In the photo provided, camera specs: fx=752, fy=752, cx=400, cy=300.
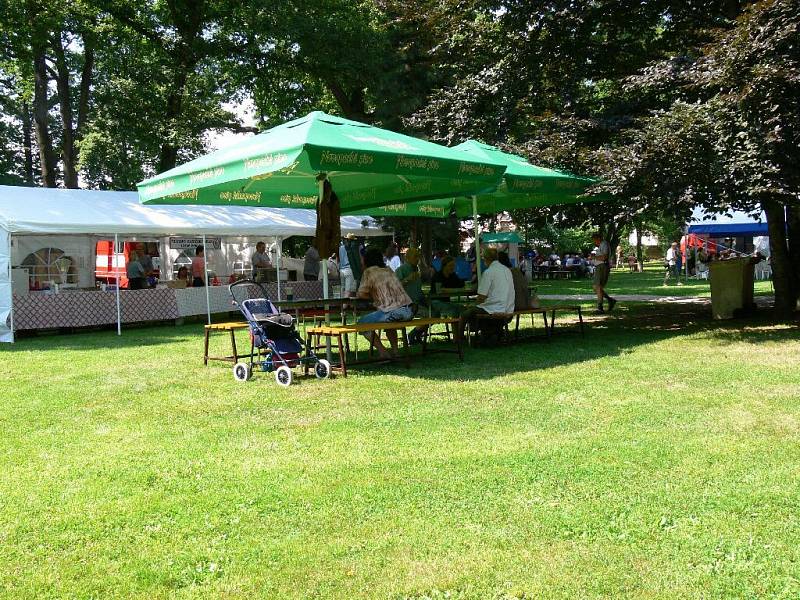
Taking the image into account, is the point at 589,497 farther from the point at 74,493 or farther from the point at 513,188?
the point at 513,188

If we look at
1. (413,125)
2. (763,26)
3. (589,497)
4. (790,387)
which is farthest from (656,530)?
(413,125)

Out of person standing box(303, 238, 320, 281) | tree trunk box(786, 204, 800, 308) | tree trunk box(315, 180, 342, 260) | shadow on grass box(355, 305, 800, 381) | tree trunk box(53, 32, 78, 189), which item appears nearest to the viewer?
shadow on grass box(355, 305, 800, 381)

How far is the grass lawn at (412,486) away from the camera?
10.2 ft

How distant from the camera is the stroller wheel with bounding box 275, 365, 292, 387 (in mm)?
7559

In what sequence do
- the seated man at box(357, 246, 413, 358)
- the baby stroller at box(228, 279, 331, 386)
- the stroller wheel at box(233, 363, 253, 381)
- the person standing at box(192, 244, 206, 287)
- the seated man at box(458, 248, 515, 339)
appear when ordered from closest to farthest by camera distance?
1. the baby stroller at box(228, 279, 331, 386)
2. the stroller wheel at box(233, 363, 253, 381)
3. the seated man at box(357, 246, 413, 358)
4. the seated man at box(458, 248, 515, 339)
5. the person standing at box(192, 244, 206, 287)

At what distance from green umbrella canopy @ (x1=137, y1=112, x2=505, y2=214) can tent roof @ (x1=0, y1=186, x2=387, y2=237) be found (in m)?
4.49

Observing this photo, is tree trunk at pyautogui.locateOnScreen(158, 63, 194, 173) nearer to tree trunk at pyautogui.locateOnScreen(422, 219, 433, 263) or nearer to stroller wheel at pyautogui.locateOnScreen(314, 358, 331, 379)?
tree trunk at pyautogui.locateOnScreen(422, 219, 433, 263)

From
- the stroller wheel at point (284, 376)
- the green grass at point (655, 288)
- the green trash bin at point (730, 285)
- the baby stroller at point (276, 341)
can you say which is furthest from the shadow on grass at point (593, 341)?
the green grass at point (655, 288)

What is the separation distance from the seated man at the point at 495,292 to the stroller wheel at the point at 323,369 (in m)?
2.43

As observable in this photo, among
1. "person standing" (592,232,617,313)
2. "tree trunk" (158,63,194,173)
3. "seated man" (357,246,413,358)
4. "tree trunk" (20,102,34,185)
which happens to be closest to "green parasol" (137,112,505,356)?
"seated man" (357,246,413,358)

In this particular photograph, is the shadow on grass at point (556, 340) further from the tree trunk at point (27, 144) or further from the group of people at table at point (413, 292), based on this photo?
the tree trunk at point (27, 144)

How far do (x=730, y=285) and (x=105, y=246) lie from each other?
1471 centimetres

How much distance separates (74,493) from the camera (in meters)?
4.27

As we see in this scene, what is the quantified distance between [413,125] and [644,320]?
18.1 feet
